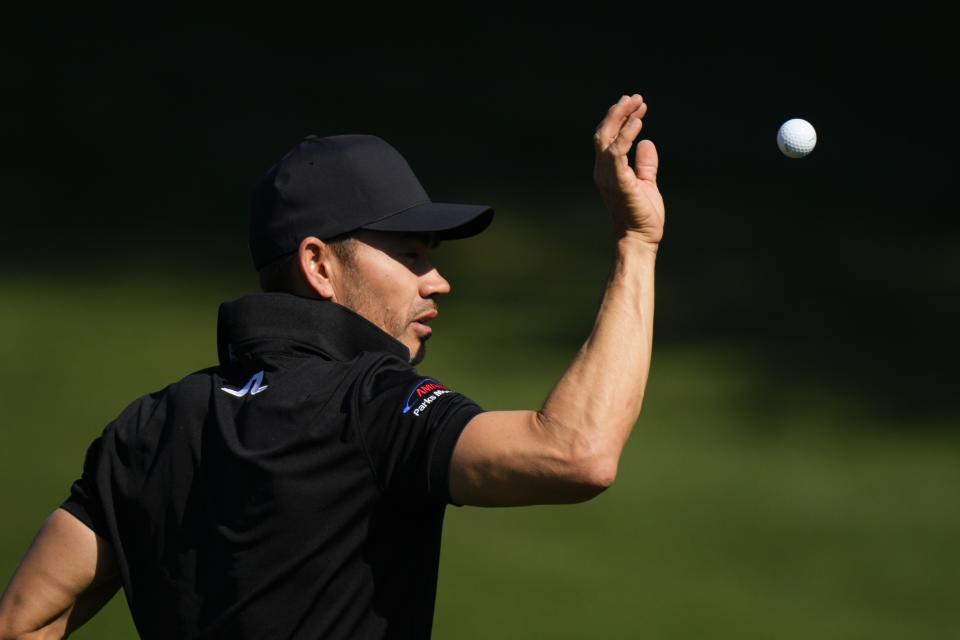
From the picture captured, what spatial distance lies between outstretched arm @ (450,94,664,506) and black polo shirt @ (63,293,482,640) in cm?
4

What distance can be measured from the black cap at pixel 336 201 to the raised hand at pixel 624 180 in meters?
0.25

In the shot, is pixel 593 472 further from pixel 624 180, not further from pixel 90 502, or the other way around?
pixel 90 502

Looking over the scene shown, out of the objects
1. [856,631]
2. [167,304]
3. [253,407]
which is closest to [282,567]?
[253,407]

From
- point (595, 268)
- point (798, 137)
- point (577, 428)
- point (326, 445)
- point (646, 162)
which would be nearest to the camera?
point (577, 428)

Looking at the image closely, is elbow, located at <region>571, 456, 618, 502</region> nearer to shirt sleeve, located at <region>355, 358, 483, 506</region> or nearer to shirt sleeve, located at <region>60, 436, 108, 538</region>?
shirt sleeve, located at <region>355, 358, 483, 506</region>

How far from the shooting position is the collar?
65.7 inches

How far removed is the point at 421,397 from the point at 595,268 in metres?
3.30

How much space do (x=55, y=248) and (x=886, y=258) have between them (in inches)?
110

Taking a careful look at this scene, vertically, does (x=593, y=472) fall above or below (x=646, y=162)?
below

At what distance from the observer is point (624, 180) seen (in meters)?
1.56

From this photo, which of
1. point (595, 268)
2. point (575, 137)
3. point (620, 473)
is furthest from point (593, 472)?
point (575, 137)

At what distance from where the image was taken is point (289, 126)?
5.36 m

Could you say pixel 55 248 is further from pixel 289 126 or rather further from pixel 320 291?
pixel 320 291

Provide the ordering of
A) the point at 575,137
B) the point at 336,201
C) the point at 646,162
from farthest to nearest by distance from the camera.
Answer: the point at 575,137 → the point at 336,201 → the point at 646,162
